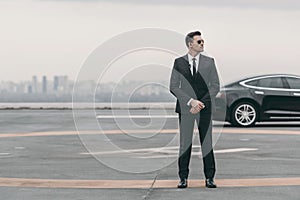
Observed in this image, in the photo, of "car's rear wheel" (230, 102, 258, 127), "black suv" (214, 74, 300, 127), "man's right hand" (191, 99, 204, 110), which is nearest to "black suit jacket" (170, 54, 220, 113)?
"man's right hand" (191, 99, 204, 110)

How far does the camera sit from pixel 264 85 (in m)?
20.1

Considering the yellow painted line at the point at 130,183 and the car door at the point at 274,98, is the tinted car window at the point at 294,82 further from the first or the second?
the yellow painted line at the point at 130,183

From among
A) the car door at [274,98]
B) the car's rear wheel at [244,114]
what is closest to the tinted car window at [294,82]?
the car door at [274,98]

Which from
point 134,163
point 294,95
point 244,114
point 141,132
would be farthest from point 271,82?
point 134,163

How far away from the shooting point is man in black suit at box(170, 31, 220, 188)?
1000cm

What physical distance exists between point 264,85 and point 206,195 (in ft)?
35.8

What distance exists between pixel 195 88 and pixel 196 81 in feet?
0.29

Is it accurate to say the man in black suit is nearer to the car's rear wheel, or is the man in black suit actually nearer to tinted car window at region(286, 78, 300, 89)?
the car's rear wheel

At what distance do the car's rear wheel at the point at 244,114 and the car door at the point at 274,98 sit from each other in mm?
266

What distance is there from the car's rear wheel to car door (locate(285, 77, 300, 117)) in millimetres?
928

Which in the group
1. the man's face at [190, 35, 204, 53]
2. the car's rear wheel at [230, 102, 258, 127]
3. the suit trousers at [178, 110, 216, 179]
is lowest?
the car's rear wheel at [230, 102, 258, 127]

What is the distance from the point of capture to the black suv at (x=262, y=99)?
19.8 metres

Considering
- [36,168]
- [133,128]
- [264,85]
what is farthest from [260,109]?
[36,168]

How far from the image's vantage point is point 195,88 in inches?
397
